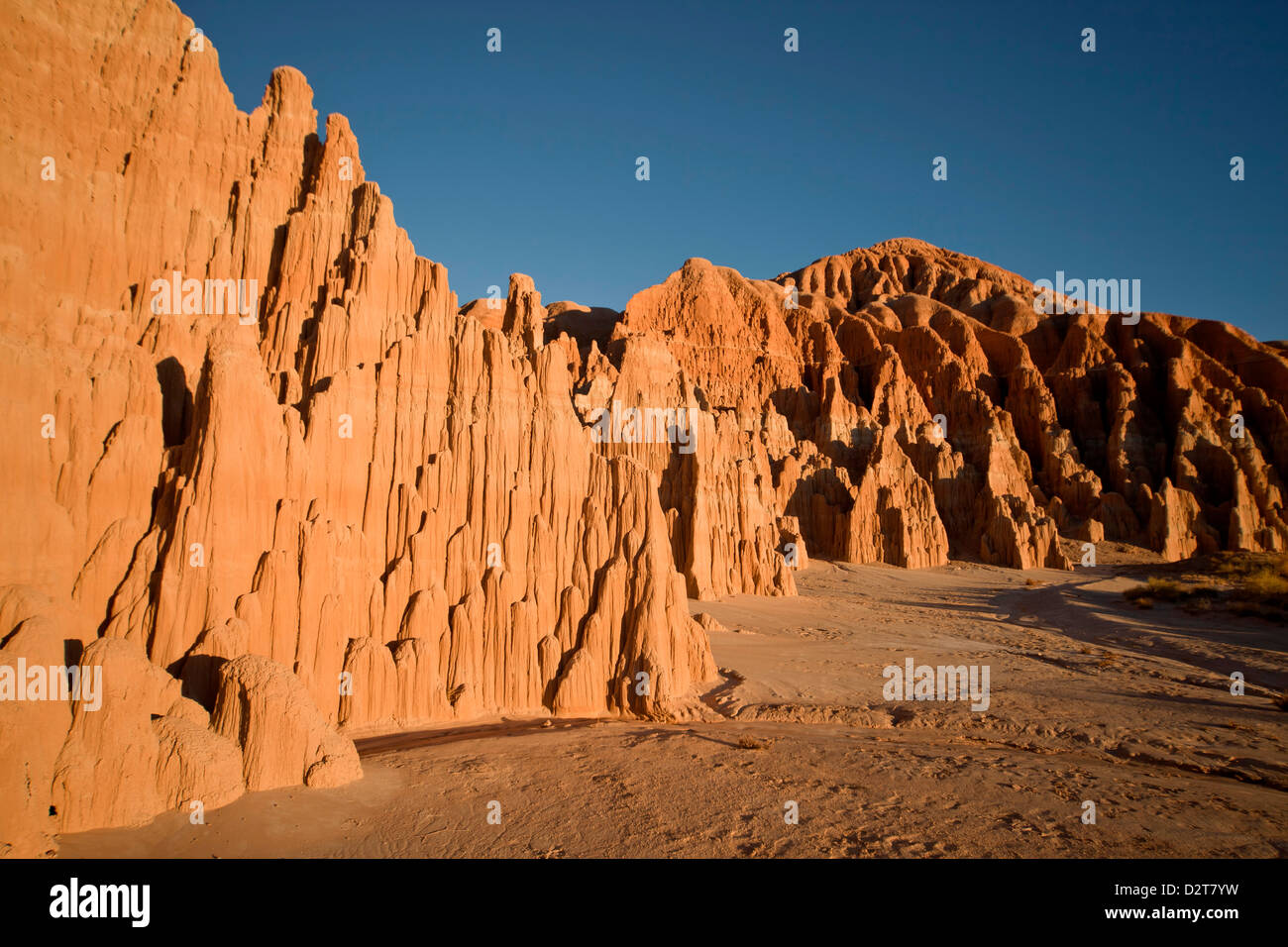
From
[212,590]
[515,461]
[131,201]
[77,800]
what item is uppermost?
[131,201]

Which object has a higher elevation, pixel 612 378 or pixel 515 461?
pixel 612 378

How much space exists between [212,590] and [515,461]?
8.11 meters

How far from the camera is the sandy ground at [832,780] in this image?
9867 millimetres

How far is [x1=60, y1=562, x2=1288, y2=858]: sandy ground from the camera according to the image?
9.87 metres

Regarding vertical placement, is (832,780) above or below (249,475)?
below

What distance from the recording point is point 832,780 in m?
12.9

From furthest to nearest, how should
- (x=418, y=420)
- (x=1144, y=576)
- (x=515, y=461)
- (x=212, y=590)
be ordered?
(x=1144, y=576) → (x=515, y=461) → (x=418, y=420) → (x=212, y=590)

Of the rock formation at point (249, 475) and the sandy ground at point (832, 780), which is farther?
the rock formation at point (249, 475)

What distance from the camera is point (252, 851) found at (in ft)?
29.0

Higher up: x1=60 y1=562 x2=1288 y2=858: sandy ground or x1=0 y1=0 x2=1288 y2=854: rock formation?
x1=0 y1=0 x2=1288 y2=854: rock formation

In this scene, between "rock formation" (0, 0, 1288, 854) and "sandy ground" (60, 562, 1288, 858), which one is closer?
"sandy ground" (60, 562, 1288, 858)

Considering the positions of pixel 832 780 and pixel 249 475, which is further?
pixel 249 475
